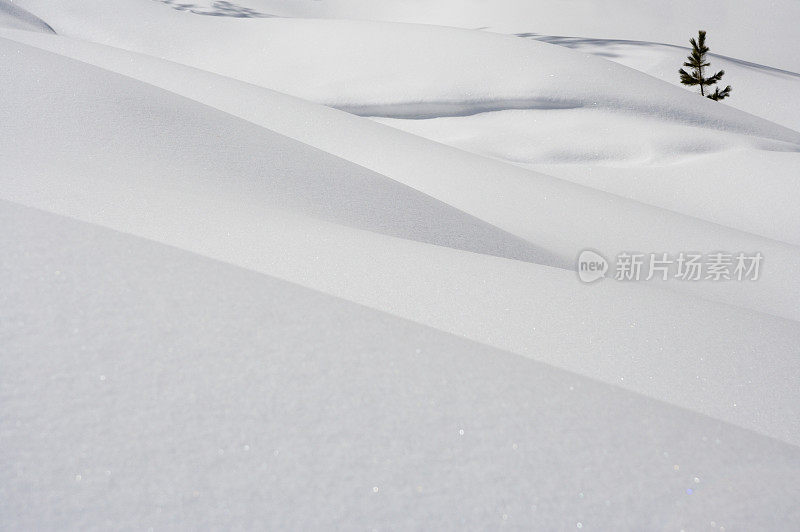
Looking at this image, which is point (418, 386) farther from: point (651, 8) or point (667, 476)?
point (651, 8)

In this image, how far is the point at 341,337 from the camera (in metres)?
1.12

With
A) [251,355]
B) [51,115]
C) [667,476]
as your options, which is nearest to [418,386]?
[251,355]

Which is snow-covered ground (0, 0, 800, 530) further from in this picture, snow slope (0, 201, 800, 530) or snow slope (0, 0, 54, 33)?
snow slope (0, 0, 54, 33)

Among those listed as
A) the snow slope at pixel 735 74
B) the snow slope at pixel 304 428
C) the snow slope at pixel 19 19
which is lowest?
the snow slope at pixel 19 19

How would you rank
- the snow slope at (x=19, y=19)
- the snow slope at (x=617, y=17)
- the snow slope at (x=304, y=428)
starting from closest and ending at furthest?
the snow slope at (x=304, y=428) < the snow slope at (x=19, y=19) < the snow slope at (x=617, y=17)

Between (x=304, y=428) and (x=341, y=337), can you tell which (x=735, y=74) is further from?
(x=304, y=428)

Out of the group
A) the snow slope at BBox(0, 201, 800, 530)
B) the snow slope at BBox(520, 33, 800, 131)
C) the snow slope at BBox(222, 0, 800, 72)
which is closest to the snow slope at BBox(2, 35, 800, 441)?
the snow slope at BBox(0, 201, 800, 530)

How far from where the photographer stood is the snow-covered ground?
83cm

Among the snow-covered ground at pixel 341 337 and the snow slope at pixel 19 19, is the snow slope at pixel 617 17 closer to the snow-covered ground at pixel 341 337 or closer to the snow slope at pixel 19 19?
the snow slope at pixel 19 19

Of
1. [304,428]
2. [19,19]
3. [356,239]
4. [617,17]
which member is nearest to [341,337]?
[304,428]

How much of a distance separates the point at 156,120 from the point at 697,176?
272 centimetres

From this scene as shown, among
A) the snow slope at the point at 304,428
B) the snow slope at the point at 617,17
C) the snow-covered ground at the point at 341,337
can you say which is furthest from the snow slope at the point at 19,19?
the snow slope at the point at 617,17

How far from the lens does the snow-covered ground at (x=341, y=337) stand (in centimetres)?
83

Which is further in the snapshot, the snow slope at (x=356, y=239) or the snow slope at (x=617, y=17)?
the snow slope at (x=617, y=17)
